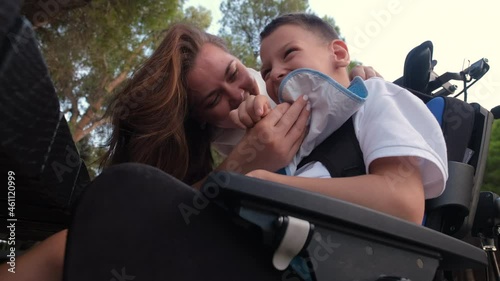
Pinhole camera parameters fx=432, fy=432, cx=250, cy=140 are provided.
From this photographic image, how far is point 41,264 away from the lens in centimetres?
92

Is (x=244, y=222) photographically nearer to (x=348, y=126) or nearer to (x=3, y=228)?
(x=348, y=126)

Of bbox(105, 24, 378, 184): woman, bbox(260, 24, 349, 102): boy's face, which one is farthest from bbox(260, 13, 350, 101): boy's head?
bbox(105, 24, 378, 184): woman

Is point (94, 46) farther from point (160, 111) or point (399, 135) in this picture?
point (399, 135)

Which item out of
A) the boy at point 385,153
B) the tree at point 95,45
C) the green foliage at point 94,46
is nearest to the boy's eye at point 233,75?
the boy at point 385,153

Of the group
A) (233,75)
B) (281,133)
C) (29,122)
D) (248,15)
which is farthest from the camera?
(248,15)

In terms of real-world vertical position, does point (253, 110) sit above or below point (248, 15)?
below

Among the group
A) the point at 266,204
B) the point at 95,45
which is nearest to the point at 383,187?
the point at 266,204

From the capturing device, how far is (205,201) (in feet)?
2.27

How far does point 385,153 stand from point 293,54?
0.54 m

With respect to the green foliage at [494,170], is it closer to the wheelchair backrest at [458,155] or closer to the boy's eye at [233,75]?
the wheelchair backrest at [458,155]

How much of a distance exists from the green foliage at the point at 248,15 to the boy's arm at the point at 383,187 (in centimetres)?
1215

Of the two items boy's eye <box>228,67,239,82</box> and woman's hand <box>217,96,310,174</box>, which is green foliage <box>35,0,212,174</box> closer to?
boy's eye <box>228,67,239,82</box>

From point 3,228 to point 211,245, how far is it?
110 centimetres

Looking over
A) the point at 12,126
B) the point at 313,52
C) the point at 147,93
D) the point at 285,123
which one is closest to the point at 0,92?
the point at 12,126
